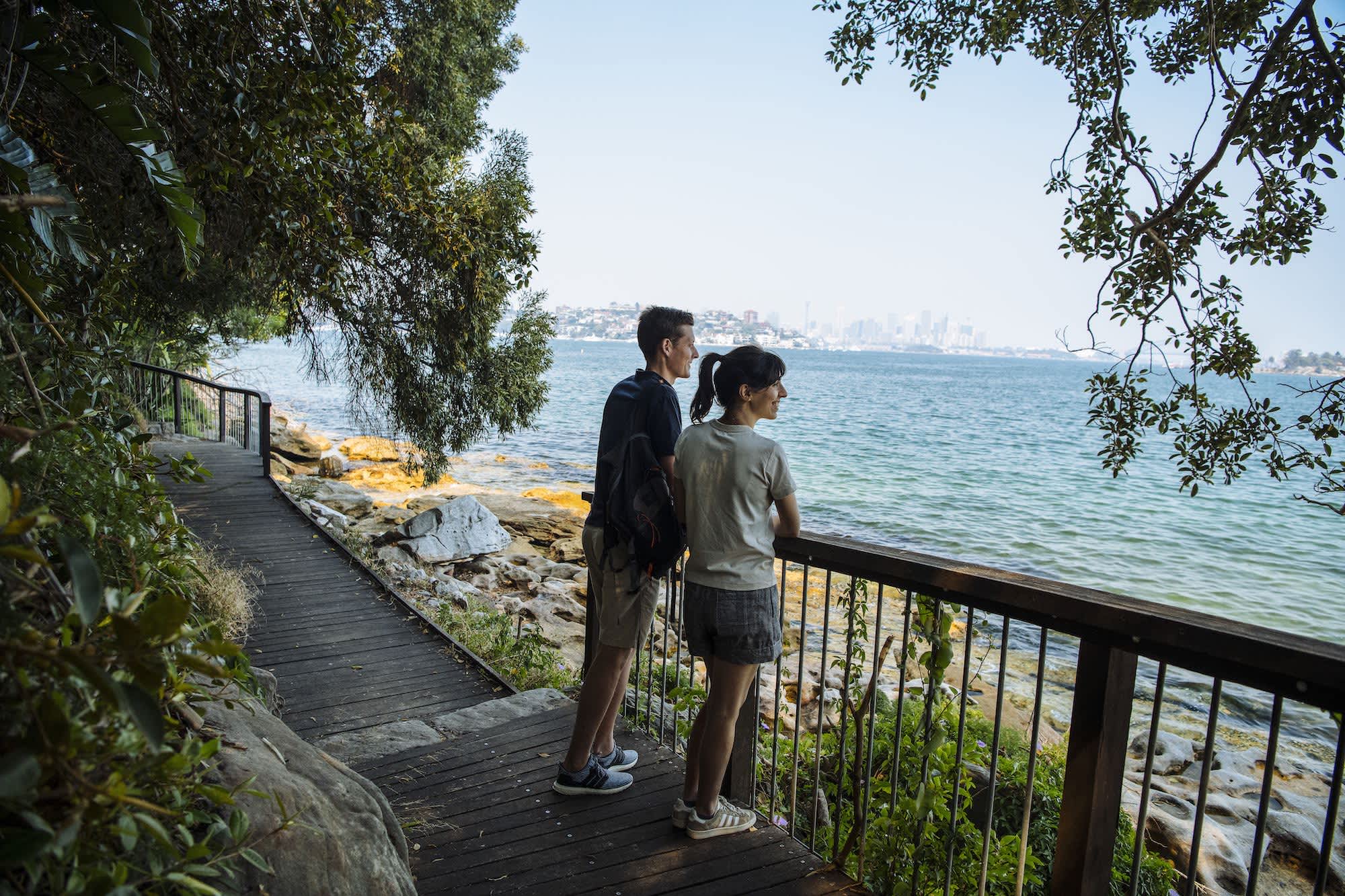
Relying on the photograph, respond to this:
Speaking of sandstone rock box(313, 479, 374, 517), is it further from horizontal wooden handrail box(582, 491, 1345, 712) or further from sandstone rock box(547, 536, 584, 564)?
horizontal wooden handrail box(582, 491, 1345, 712)

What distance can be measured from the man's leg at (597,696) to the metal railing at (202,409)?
34.8 ft

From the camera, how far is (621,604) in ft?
10.6

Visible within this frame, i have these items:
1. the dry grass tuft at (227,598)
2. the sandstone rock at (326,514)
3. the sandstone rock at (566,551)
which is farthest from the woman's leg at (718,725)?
the sandstone rock at (566,551)

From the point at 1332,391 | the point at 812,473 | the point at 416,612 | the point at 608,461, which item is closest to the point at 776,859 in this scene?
the point at 608,461

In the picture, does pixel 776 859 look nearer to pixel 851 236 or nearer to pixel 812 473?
pixel 812 473

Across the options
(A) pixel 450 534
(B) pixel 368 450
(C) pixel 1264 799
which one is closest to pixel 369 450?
(B) pixel 368 450

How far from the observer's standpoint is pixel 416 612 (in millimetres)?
7145

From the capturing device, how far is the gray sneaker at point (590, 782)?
3.46 metres

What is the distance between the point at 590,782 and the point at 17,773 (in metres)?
2.81

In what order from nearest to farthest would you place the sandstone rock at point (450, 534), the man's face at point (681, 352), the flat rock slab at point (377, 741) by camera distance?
the man's face at point (681, 352) < the flat rock slab at point (377, 741) < the sandstone rock at point (450, 534)

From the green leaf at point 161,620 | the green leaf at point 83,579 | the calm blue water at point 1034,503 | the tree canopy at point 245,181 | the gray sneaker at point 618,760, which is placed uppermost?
the tree canopy at point 245,181

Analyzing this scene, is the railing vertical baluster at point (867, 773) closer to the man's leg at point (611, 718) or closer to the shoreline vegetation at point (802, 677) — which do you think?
the shoreline vegetation at point (802, 677)

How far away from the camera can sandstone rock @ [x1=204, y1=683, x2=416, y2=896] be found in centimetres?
186

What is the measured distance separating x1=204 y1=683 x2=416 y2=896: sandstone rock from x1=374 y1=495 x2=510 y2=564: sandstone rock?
1099 centimetres
